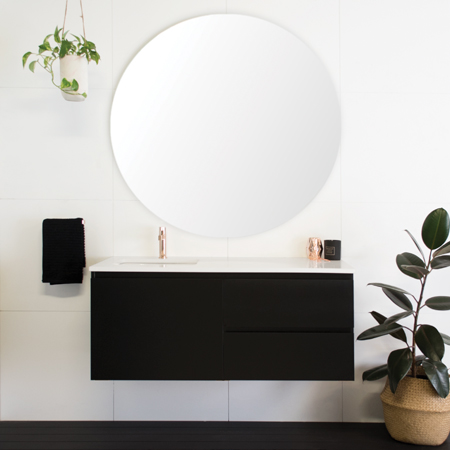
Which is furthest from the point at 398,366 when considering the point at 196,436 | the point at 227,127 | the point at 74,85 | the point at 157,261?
the point at 74,85

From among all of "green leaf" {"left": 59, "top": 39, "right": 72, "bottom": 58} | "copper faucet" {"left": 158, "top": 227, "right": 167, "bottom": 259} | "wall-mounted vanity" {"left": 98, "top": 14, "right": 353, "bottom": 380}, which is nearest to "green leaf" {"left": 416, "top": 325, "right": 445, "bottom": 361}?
"wall-mounted vanity" {"left": 98, "top": 14, "right": 353, "bottom": 380}

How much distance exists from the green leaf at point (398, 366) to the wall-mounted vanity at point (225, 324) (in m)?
0.17

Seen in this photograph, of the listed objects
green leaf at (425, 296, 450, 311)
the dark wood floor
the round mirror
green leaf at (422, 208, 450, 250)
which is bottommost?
the dark wood floor

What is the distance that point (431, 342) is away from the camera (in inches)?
68.9

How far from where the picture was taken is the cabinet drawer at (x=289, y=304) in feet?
5.75

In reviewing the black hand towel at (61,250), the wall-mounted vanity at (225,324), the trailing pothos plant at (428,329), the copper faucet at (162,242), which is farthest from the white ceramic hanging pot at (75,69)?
the trailing pothos plant at (428,329)

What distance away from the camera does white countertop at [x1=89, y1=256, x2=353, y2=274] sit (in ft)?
5.81

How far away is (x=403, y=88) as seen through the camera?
2.11 metres

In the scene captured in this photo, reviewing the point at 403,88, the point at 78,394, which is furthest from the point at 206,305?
the point at 403,88

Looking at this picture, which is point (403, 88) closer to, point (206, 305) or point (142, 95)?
point (142, 95)

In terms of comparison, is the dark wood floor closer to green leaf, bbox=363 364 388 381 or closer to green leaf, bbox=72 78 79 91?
green leaf, bbox=363 364 388 381

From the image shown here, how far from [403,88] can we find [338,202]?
2.08 ft

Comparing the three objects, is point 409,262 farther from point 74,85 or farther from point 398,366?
point 74,85

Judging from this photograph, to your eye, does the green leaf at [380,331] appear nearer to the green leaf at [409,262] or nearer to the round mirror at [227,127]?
the green leaf at [409,262]
